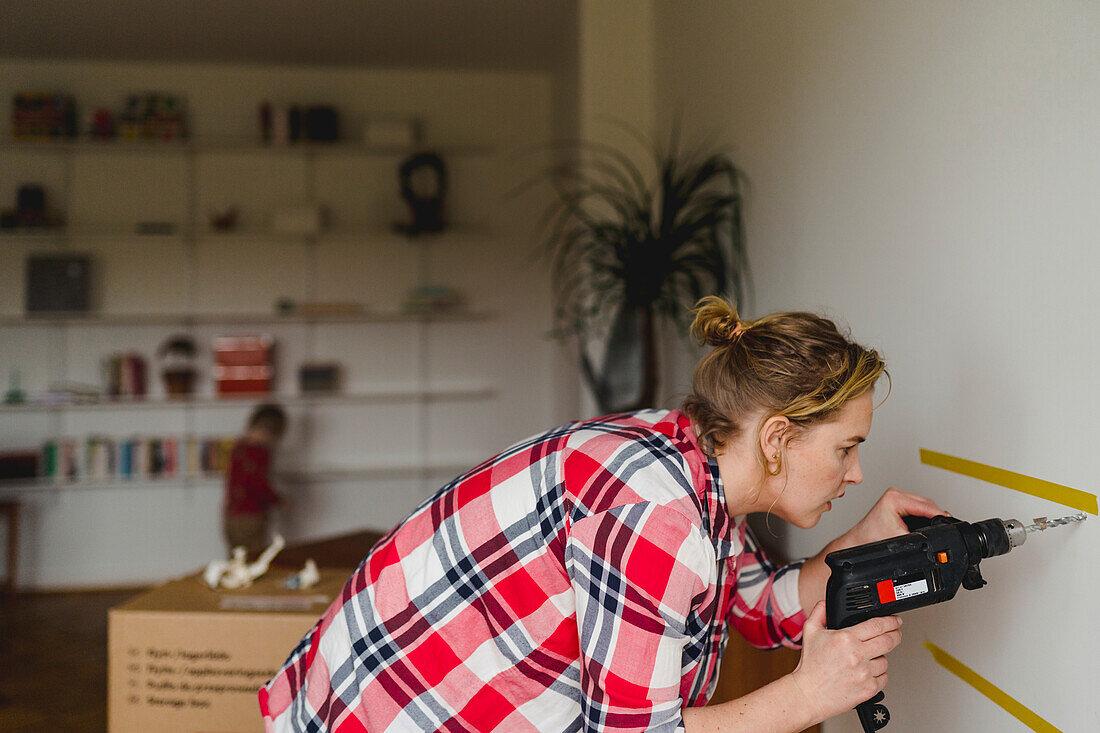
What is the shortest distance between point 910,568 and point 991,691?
32cm

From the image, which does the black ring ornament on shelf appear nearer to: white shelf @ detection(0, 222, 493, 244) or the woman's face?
white shelf @ detection(0, 222, 493, 244)

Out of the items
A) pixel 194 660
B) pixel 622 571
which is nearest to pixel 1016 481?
pixel 622 571

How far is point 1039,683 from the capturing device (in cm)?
100

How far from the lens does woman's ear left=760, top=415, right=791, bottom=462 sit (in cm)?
97

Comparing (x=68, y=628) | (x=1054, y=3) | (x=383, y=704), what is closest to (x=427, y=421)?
(x=68, y=628)

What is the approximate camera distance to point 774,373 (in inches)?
38.3

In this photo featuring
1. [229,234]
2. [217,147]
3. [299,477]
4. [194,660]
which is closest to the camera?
[194,660]

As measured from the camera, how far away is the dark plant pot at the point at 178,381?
4469mm

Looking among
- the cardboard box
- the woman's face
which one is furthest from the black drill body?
the cardboard box

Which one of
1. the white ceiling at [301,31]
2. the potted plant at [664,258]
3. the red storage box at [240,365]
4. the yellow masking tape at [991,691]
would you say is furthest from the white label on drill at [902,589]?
the red storage box at [240,365]

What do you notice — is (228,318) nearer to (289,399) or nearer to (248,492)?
(289,399)

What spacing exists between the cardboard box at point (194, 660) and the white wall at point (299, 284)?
2.77 meters

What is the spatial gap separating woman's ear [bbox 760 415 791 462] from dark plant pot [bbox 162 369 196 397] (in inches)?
163

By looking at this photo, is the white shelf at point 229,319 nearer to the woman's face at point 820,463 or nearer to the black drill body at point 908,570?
the woman's face at point 820,463
